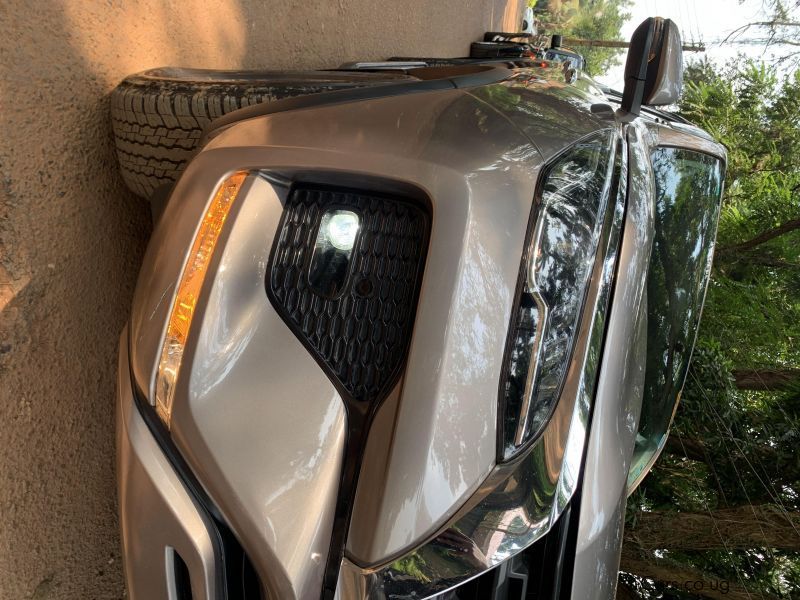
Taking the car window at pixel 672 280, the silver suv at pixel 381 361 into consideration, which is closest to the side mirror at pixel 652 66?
the car window at pixel 672 280

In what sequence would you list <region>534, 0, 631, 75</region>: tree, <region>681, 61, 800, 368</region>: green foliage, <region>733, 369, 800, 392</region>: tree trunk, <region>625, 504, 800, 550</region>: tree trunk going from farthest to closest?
<region>534, 0, 631, 75</region>: tree < <region>681, 61, 800, 368</region>: green foliage < <region>733, 369, 800, 392</region>: tree trunk < <region>625, 504, 800, 550</region>: tree trunk

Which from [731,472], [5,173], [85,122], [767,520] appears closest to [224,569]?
[5,173]

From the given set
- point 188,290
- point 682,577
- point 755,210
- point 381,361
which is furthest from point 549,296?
point 755,210

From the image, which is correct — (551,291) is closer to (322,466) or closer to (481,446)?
(481,446)

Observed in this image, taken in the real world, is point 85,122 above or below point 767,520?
above

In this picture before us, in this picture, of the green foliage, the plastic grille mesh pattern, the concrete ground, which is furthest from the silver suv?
the green foliage

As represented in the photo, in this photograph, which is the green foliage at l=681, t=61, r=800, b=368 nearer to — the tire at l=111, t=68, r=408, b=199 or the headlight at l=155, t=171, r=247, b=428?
the tire at l=111, t=68, r=408, b=199

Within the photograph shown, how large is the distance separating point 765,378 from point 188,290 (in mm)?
5143

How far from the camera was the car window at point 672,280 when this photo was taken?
1.78 metres

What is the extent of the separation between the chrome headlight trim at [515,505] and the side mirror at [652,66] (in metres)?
0.67

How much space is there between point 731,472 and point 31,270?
4.48m

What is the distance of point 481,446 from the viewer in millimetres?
1123

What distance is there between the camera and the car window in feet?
5.84

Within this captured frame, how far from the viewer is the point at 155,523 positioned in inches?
44.7
